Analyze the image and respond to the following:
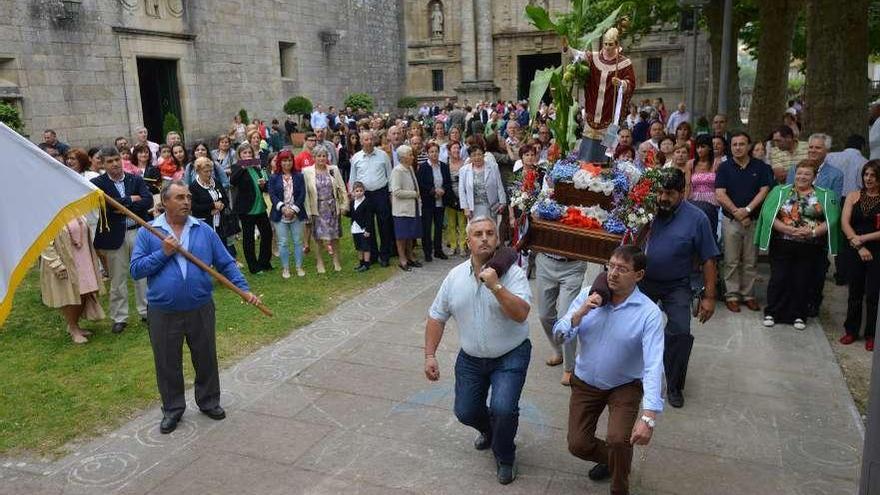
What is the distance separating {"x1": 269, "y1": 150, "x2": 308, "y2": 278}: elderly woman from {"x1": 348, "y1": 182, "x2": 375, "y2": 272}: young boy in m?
0.79

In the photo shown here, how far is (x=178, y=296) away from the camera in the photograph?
5.34 metres

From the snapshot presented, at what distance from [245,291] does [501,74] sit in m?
35.9

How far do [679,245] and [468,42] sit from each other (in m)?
34.3

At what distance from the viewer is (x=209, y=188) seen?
9.47 metres

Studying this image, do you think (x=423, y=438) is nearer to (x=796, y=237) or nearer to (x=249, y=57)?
(x=796, y=237)

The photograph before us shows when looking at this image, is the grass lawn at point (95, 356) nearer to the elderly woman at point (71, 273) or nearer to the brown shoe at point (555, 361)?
the elderly woman at point (71, 273)

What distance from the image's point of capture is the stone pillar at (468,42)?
3772 cm

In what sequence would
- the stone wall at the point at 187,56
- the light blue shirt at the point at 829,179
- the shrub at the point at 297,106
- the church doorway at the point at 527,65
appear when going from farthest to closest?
1. the church doorway at the point at 527,65
2. the shrub at the point at 297,106
3. the stone wall at the point at 187,56
4. the light blue shirt at the point at 829,179

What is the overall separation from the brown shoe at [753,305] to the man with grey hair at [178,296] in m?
5.88

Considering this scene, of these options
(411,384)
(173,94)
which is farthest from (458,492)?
(173,94)

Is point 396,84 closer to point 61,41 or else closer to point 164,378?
point 61,41

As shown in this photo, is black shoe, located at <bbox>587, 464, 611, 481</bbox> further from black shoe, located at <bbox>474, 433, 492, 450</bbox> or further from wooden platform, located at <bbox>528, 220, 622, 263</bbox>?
wooden platform, located at <bbox>528, 220, 622, 263</bbox>

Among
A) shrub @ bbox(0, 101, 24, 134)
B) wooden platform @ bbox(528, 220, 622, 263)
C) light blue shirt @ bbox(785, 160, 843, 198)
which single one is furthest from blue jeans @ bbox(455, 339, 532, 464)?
shrub @ bbox(0, 101, 24, 134)

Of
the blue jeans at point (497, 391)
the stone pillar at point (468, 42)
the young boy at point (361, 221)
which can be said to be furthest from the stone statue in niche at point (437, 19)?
the blue jeans at point (497, 391)
